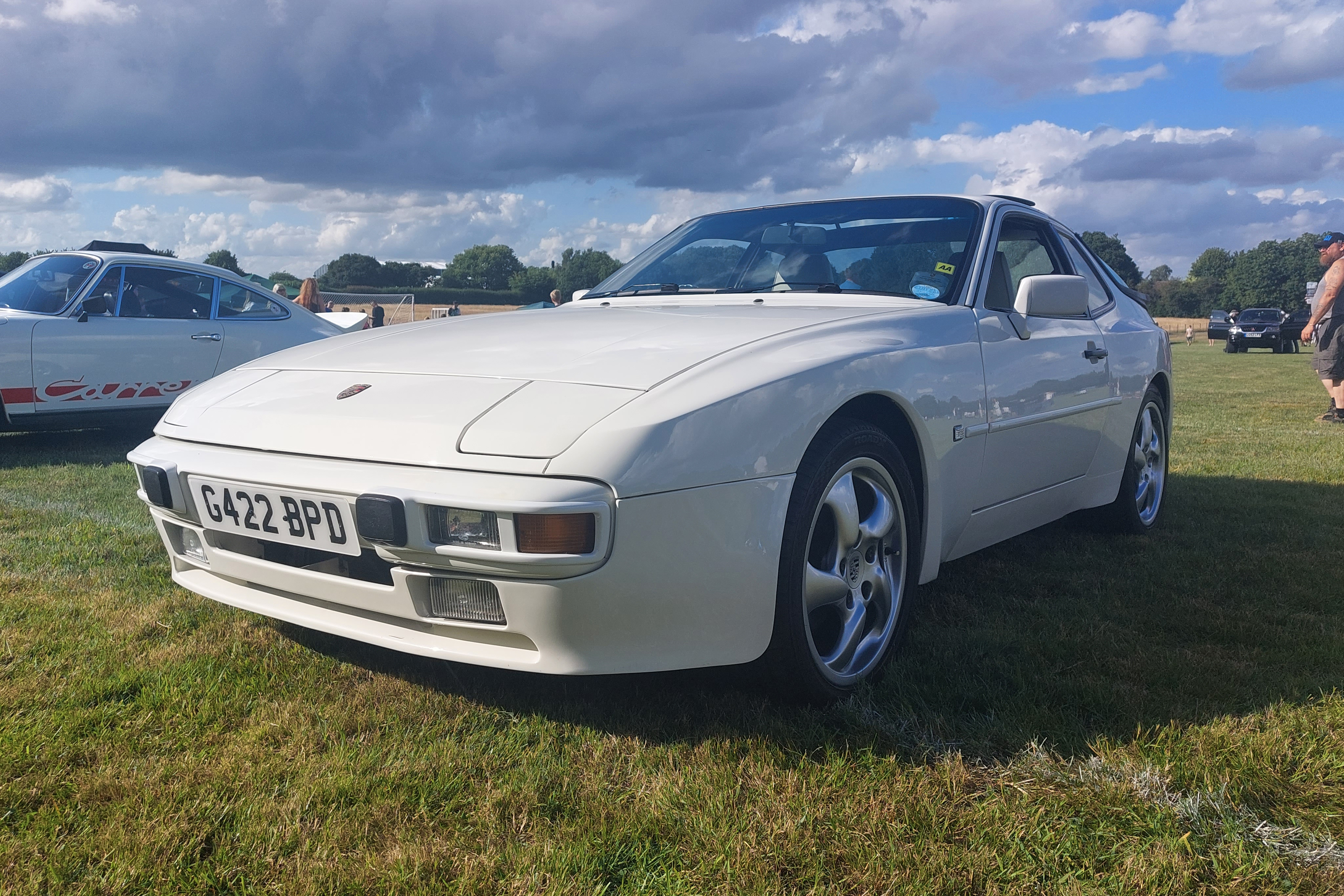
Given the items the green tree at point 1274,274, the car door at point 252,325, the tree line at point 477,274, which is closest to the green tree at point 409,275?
the tree line at point 477,274

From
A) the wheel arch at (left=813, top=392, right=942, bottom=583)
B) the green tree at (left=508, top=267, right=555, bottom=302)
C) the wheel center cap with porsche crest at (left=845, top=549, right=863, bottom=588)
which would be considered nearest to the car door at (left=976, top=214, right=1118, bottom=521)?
the wheel arch at (left=813, top=392, right=942, bottom=583)

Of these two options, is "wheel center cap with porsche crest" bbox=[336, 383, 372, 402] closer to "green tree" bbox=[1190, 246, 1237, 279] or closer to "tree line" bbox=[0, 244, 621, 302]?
"tree line" bbox=[0, 244, 621, 302]

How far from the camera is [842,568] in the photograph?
242 cm

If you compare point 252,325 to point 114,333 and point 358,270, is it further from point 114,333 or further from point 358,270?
point 358,270

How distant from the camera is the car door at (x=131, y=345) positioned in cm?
637

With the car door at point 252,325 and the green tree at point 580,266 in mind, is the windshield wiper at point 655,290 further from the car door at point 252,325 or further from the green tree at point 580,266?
the green tree at point 580,266

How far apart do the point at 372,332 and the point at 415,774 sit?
61.6 inches

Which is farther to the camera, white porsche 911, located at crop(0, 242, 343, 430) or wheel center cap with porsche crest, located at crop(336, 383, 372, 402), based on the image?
white porsche 911, located at crop(0, 242, 343, 430)

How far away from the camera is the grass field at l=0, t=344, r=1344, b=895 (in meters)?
1.67

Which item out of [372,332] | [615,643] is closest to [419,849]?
[615,643]

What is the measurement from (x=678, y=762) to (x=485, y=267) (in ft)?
245

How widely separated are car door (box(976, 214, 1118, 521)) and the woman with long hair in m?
9.60

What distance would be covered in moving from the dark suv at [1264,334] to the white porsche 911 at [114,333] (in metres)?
30.6

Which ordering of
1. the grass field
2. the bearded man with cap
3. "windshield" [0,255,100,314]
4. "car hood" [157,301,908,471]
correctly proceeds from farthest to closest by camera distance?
the bearded man with cap
"windshield" [0,255,100,314]
"car hood" [157,301,908,471]
the grass field
